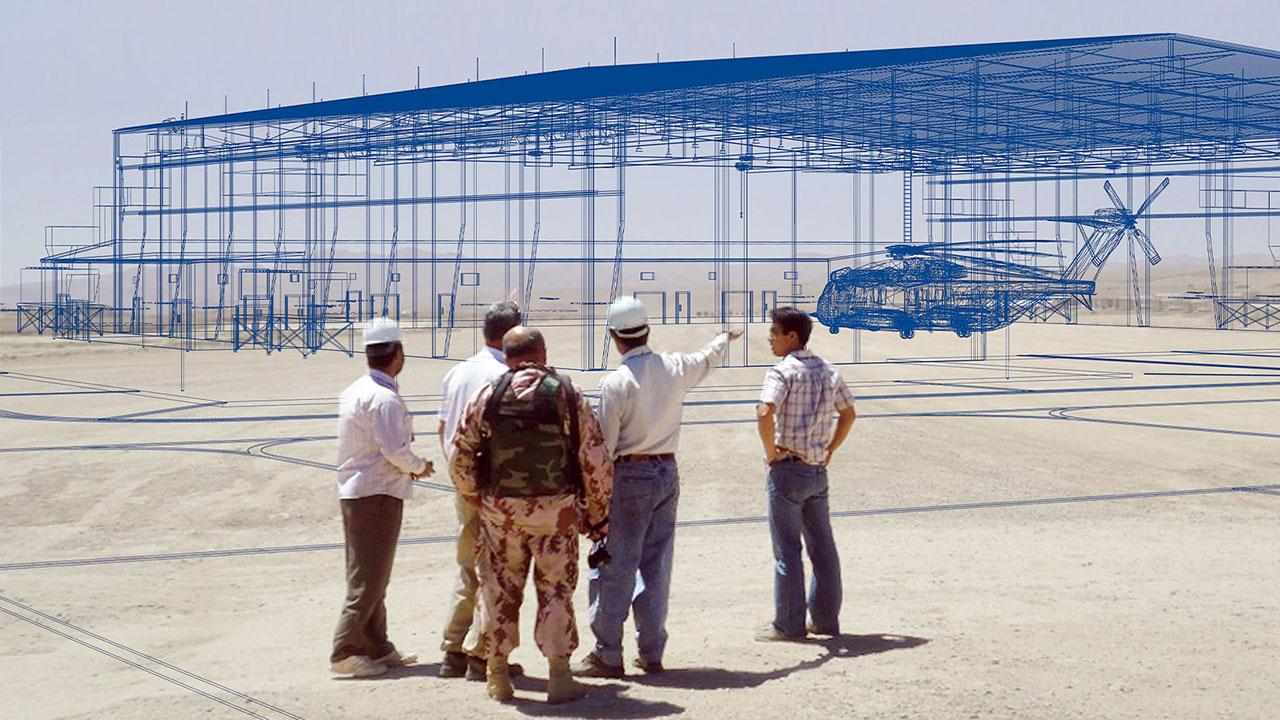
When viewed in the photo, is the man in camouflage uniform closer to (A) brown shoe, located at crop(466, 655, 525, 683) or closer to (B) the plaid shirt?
(A) brown shoe, located at crop(466, 655, 525, 683)

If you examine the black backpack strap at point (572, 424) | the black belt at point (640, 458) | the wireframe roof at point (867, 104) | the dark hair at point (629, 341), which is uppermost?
the wireframe roof at point (867, 104)

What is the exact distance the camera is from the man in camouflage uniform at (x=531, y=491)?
20.3ft

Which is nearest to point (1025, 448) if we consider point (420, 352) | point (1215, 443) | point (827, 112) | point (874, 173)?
point (1215, 443)

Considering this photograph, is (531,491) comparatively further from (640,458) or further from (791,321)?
(791,321)

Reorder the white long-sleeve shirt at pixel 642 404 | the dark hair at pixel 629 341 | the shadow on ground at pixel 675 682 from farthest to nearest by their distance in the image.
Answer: the dark hair at pixel 629 341, the white long-sleeve shirt at pixel 642 404, the shadow on ground at pixel 675 682

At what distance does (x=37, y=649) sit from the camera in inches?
314

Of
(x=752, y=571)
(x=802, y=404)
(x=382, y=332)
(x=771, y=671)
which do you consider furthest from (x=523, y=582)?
(x=752, y=571)

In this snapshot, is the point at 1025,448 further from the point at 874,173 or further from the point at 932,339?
the point at 932,339

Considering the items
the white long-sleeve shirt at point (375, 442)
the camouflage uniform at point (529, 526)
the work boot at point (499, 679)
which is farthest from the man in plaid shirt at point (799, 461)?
the white long-sleeve shirt at point (375, 442)

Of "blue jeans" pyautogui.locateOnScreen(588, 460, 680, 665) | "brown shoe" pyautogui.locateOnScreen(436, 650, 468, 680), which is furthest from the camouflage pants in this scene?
"brown shoe" pyautogui.locateOnScreen(436, 650, 468, 680)

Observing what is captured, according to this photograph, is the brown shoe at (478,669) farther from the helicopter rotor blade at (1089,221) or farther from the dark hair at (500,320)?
the helicopter rotor blade at (1089,221)

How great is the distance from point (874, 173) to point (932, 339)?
787cm

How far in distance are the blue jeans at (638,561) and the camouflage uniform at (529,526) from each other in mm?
347

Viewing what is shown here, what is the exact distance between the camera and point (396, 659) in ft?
23.6
